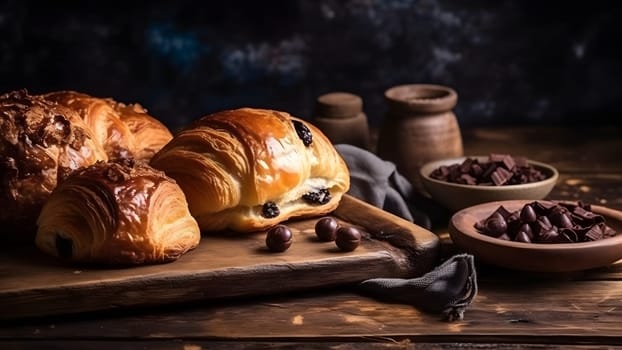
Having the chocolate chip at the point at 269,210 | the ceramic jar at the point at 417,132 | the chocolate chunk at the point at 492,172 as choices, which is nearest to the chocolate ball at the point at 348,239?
the chocolate chip at the point at 269,210

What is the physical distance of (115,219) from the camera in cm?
A: 250

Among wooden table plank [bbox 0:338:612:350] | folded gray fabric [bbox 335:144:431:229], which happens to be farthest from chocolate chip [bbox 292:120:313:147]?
wooden table plank [bbox 0:338:612:350]

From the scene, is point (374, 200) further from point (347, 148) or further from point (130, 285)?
point (130, 285)

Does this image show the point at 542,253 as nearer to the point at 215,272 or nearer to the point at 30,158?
the point at 215,272

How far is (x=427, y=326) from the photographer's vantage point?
2.40m

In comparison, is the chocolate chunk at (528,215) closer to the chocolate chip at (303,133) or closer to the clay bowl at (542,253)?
the clay bowl at (542,253)

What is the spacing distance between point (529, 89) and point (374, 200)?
180 cm

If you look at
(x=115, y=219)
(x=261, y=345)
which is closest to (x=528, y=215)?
(x=261, y=345)

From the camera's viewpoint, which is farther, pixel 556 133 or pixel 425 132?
pixel 556 133

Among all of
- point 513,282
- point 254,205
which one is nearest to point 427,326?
point 513,282

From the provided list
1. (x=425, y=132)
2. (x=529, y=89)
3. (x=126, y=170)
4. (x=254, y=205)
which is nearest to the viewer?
(x=126, y=170)

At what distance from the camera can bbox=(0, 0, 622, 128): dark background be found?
4625 millimetres

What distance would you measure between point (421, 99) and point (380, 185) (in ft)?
1.62

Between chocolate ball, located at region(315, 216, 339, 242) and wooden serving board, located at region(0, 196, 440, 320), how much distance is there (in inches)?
0.7
